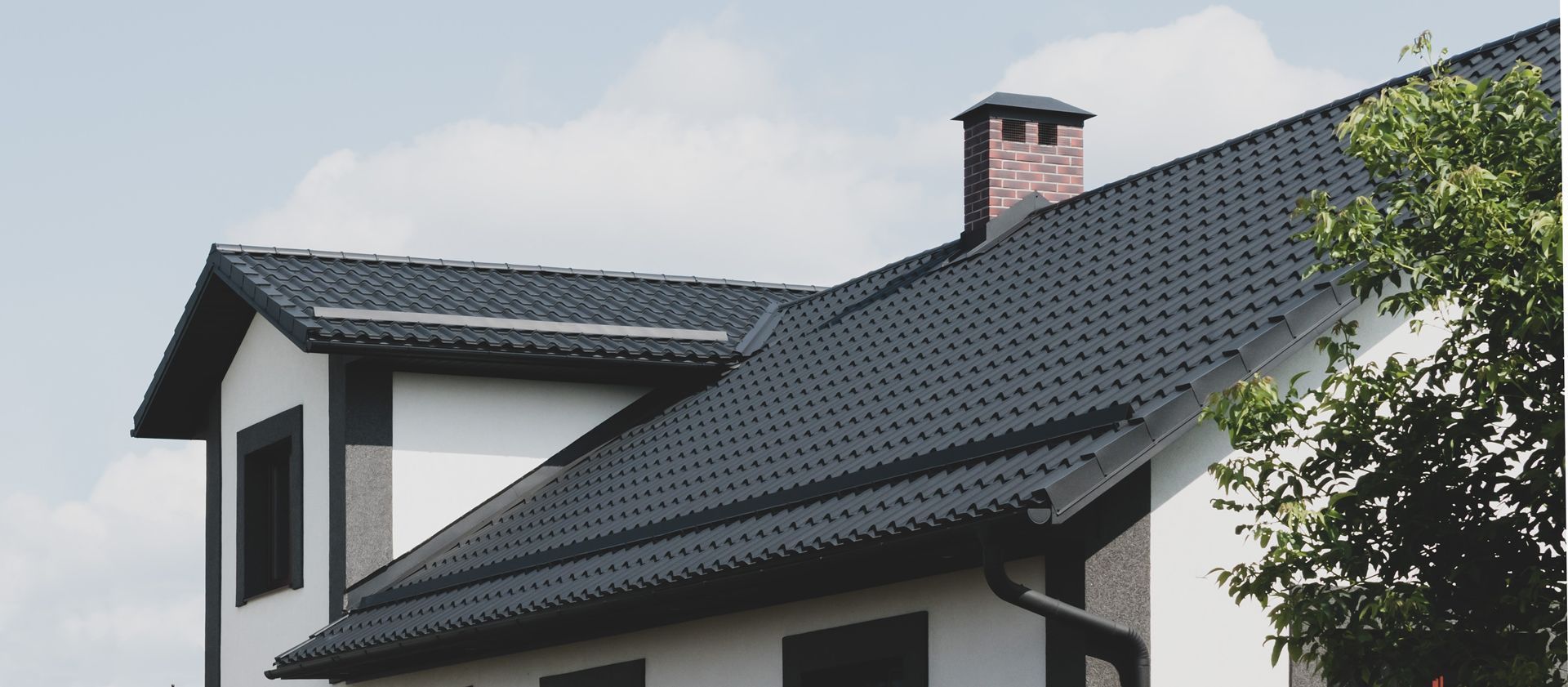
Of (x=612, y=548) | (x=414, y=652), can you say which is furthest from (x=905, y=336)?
(x=414, y=652)

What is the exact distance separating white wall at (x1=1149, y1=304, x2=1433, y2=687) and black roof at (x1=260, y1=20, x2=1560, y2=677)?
0.30 meters

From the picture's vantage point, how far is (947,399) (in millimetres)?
12086

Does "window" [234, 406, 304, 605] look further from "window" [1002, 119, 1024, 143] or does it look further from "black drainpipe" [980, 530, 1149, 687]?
"black drainpipe" [980, 530, 1149, 687]

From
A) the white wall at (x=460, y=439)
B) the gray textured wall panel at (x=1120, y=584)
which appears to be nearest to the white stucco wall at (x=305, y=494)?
the white wall at (x=460, y=439)

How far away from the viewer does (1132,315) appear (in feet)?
37.9

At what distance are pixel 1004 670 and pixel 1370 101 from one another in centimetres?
403

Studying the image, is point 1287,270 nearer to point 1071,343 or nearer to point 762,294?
point 1071,343

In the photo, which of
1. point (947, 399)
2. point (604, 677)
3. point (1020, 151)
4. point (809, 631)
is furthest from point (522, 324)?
point (809, 631)

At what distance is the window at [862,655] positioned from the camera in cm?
1030

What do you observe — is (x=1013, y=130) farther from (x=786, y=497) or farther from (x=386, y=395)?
(x=786, y=497)

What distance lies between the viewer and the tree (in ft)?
20.1

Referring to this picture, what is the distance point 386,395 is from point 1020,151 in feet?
18.1

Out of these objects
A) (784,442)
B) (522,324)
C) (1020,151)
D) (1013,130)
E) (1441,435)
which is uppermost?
(1013,130)

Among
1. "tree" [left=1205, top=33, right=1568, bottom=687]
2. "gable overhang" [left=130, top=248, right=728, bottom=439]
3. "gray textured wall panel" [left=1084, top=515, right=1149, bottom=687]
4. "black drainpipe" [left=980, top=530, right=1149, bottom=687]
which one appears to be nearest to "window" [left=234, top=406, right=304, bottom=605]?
"gable overhang" [left=130, top=248, right=728, bottom=439]
